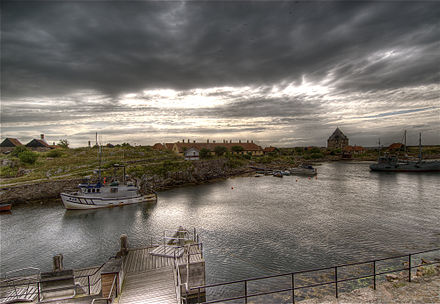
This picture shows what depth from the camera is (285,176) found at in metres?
70.4

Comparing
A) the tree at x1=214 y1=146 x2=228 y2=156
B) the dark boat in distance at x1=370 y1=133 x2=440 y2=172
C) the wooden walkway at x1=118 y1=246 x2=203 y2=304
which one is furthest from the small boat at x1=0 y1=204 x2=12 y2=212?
the dark boat in distance at x1=370 y1=133 x2=440 y2=172

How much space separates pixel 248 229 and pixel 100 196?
22.6 meters

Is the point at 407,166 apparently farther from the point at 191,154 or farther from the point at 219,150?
the point at 191,154

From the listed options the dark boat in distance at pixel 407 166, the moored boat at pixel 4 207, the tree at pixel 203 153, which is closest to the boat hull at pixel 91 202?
the moored boat at pixel 4 207

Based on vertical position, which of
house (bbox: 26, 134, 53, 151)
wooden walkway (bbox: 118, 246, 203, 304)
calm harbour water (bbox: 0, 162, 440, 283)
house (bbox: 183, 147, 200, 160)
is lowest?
calm harbour water (bbox: 0, 162, 440, 283)

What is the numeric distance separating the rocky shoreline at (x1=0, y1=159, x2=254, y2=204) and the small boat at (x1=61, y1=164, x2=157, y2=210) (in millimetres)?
8015

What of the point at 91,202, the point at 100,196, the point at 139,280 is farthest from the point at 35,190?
the point at 139,280

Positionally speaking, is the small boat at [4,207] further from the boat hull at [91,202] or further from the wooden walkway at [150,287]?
the wooden walkway at [150,287]

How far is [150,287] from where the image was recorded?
9836 mm

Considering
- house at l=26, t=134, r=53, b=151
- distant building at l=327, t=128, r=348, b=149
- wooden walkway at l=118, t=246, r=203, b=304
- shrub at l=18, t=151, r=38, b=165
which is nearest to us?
wooden walkway at l=118, t=246, r=203, b=304

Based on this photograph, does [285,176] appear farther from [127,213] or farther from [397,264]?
[397,264]

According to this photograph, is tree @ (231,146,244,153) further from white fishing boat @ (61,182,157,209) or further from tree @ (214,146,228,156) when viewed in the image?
white fishing boat @ (61,182,157,209)

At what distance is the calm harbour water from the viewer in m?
17.0

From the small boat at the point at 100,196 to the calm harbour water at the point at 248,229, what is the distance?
5.87 ft
